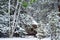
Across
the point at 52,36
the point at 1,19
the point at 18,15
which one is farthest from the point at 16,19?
the point at 52,36

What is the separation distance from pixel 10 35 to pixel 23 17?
1042 millimetres

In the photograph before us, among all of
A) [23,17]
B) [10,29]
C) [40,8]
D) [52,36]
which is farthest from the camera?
[40,8]

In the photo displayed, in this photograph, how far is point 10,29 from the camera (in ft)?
20.9

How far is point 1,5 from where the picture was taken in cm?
659

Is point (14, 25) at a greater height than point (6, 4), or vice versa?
point (6, 4)

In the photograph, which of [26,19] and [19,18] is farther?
[26,19]

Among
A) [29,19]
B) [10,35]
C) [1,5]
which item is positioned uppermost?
[1,5]

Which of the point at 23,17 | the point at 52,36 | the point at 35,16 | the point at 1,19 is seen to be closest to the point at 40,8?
the point at 35,16

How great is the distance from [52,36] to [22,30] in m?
2.75

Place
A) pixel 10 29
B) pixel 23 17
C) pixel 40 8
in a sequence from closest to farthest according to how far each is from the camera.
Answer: pixel 10 29 < pixel 23 17 < pixel 40 8

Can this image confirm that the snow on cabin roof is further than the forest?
Yes

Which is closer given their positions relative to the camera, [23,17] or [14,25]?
[14,25]

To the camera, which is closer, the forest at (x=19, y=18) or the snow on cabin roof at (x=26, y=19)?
the forest at (x=19, y=18)

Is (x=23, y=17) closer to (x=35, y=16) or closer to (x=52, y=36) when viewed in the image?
(x=35, y=16)
